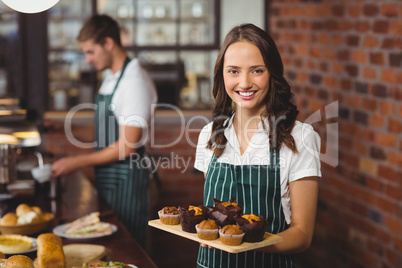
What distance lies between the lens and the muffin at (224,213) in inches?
71.7

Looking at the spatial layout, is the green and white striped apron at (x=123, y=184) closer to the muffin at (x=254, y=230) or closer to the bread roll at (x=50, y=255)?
the bread roll at (x=50, y=255)

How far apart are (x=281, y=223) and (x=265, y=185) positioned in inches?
5.6

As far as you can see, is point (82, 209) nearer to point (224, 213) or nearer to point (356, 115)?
point (224, 213)

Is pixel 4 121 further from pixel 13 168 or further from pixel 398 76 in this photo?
pixel 398 76

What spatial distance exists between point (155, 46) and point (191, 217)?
11.3 feet

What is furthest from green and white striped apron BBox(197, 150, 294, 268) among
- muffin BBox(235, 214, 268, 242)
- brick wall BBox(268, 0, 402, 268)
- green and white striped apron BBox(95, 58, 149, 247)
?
green and white striped apron BBox(95, 58, 149, 247)

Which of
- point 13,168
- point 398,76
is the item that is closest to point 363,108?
point 398,76

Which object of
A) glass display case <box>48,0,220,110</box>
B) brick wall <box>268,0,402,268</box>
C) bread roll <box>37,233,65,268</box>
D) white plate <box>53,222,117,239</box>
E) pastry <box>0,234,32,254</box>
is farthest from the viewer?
glass display case <box>48,0,220,110</box>

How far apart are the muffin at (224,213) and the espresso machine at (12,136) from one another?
1713 millimetres

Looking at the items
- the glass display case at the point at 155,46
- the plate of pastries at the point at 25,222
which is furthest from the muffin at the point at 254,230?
the glass display case at the point at 155,46

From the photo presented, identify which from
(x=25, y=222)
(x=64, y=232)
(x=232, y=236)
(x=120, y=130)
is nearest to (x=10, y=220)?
(x=25, y=222)

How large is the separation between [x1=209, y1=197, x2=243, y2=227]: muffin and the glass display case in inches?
129

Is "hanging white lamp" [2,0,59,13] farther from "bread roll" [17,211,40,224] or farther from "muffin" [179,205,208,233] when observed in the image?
"muffin" [179,205,208,233]

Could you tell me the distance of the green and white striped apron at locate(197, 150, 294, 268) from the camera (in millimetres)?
2055
